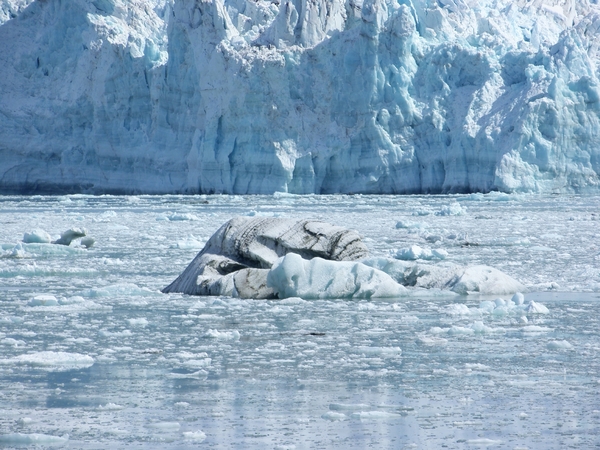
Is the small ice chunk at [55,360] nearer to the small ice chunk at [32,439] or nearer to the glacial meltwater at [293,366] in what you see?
the glacial meltwater at [293,366]

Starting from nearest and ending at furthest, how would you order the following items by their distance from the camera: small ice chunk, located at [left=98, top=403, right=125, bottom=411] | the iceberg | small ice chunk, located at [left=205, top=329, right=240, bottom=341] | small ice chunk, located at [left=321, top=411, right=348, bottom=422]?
small ice chunk, located at [left=321, top=411, right=348, bottom=422]
small ice chunk, located at [left=98, top=403, right=125, bottom=411]
small ice chunk, located at [left=205, top=329, right=240, bottom=341]
the iceberg

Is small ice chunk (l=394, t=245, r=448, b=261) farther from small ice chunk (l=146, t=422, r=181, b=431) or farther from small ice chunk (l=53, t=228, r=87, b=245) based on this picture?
small ice chunk (l=146, t=422, r=181, b=431)

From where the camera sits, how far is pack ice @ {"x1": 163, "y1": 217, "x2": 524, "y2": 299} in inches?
258

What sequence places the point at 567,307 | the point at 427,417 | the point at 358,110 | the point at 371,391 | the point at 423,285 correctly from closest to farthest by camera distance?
the point at 427,417
the point at 371,391
the point at 567,307
the point at 423,285
the point at 358,110

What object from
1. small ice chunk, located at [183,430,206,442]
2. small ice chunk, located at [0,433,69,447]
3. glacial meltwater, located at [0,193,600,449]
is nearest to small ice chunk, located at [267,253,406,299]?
glacial meltwater, located at [0,193,600,449]

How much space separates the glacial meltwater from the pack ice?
0.19 meters

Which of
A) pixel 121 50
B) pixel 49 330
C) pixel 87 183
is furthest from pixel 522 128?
pixel 49 330

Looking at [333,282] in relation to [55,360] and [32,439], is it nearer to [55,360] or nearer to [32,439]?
[55,360]

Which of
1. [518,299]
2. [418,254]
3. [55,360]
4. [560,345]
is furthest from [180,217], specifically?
[560,345]

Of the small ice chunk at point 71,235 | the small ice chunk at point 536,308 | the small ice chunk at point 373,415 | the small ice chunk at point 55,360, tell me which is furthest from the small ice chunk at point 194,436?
the small ice chunk at point 71,235

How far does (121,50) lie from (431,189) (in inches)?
430

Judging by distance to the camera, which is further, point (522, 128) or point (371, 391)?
point (522, 128)

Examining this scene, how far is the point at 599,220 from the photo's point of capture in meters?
15.7

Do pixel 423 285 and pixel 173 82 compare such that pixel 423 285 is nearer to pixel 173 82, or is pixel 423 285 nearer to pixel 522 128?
pixel 522 128
